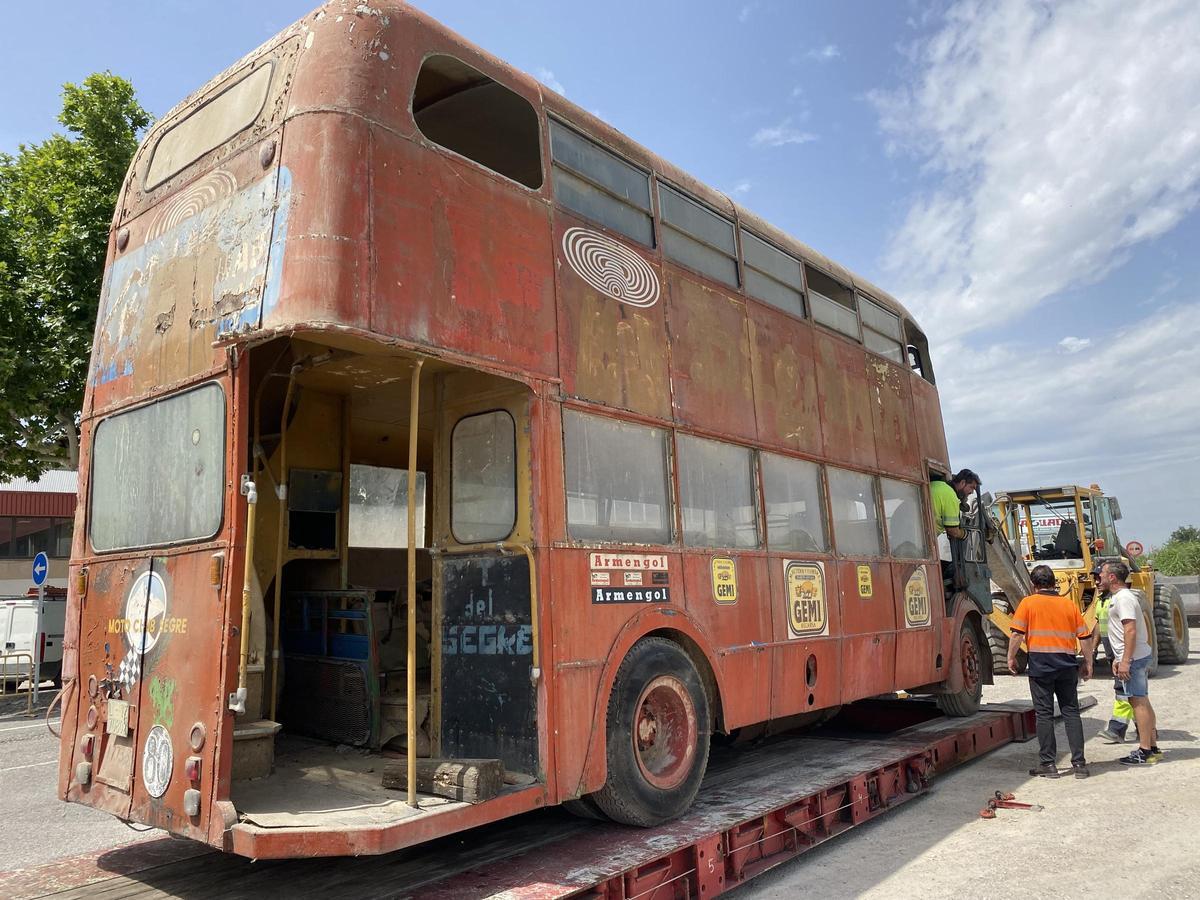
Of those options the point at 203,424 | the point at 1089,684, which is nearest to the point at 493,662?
the point at 203,424

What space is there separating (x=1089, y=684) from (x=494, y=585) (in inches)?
504

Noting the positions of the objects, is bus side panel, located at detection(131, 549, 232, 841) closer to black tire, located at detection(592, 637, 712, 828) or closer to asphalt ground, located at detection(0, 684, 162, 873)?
asphalt ground, located at detection(0, 684, 162, 873)

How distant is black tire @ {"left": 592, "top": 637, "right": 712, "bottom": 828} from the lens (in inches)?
195

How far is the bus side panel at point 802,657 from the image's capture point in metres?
6.45

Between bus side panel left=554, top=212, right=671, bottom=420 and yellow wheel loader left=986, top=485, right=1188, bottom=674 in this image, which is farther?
yellow wheel loader left=986, top=485, right=1188, bottom=674

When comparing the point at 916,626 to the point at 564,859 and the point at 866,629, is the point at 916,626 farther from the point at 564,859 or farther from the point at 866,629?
the point at 564,859

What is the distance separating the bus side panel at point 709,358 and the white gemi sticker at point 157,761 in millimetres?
3618

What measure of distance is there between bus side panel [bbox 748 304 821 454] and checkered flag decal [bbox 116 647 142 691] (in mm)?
4521

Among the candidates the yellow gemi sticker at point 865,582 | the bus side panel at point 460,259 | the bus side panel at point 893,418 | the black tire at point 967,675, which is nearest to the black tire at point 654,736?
the bus side panel at point 460,259

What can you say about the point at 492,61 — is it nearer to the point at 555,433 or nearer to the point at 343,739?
the point at 555,433

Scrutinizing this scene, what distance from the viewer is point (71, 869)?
15.3ft

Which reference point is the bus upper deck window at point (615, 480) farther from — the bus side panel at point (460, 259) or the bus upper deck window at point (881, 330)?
the bus upper deck window at point (881, 330)

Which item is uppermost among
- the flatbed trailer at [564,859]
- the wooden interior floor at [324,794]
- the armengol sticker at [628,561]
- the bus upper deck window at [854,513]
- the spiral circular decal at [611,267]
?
the spiral circular decal at [611,267]

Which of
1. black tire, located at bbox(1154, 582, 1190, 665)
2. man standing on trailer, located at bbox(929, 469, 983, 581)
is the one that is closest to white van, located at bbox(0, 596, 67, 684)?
man standing on trailer, located at bbox(929, 469, 983, 581)
